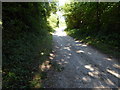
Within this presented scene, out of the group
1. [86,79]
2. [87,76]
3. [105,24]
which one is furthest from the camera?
[105,24]

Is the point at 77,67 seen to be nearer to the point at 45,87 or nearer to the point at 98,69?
the point at 98,69

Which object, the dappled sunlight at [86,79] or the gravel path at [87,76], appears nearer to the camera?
the gravel path at [87,76]

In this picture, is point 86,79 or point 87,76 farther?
point 87,76

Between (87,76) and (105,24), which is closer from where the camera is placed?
A: (87,76)

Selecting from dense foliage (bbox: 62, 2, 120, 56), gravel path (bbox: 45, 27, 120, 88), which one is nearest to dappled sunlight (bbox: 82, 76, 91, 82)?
gravel path (bbox: 45, 27, 120, 88)

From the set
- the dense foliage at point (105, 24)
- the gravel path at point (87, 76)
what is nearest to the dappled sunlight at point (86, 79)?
the gravel path at point (87, 76)

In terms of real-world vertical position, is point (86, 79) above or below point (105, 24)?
below

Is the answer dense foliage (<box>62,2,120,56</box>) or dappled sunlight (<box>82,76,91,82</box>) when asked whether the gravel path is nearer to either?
dappled sunlight (<box>82,76,91,82</box>)

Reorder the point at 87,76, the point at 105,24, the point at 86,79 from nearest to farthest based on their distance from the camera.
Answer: the point at 86,79 < the point at 87,76 < the point at 105,24

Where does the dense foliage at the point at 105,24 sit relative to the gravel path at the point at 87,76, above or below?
above

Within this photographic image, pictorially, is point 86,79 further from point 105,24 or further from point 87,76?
A: point 105,24

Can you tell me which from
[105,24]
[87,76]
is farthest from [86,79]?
[105,24]

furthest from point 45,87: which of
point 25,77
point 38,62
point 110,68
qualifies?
point 110,68

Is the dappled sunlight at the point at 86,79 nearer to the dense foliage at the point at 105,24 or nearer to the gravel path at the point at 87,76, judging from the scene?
the gravel path at the point at 87,76
